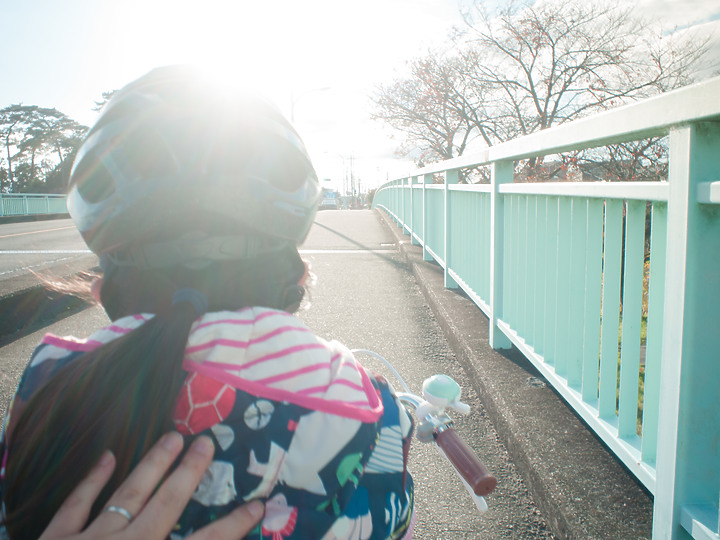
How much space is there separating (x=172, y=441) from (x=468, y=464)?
0.58 metres

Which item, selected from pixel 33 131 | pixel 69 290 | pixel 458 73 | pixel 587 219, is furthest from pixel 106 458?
pixel 33 131

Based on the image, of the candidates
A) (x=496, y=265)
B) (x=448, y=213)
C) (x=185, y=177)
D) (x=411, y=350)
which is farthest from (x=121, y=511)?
(x=448, y=213)

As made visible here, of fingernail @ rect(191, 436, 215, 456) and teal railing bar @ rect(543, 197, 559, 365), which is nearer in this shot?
fingernail @ rect(191, 436, 215, 456)

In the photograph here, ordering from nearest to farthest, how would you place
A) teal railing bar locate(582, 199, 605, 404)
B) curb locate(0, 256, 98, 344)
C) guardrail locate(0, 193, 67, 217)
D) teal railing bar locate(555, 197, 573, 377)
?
teal railing bar locate(582, 199, 605, 404), teal railing bar locate(555, 197, 573, 377), curb locate(0, 256, 98, 344), guardrail locate(0, 193, 67, 217)

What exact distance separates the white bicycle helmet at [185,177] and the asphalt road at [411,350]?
0.39 m

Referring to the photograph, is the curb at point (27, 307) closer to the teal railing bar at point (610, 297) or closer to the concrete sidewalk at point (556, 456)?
the concrete sidewalk at point (556, 456)

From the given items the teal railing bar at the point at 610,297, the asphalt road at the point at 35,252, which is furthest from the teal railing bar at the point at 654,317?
the asphalt road at the point at 35,252

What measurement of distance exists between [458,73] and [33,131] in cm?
3952

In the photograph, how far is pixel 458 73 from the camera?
1555 centimetres

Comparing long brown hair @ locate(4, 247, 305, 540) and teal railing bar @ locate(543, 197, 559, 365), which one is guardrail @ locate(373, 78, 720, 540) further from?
long brown hair @ locate(4, 247, 305, 540)

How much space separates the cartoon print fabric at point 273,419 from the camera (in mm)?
886

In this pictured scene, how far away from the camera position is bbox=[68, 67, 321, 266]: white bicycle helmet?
1.07 meters

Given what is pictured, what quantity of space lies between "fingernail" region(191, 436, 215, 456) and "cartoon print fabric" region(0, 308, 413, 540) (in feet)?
0.08

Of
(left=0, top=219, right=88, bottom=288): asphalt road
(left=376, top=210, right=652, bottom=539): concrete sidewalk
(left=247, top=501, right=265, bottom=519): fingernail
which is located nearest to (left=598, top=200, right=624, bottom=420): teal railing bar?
(left=376, top=210, right=652, bottom=539): concrete sidewalk
